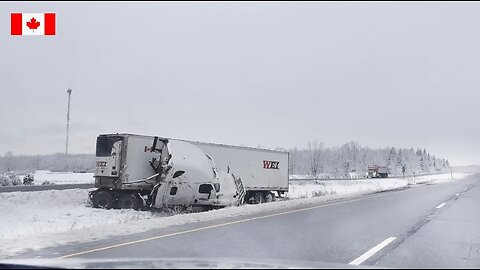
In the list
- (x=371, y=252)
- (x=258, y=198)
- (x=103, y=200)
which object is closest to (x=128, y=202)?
(x=103, y=200)

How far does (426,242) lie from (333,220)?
15.8 feet

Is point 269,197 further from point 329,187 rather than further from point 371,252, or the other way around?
point 329,187

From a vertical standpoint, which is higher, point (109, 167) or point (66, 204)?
point (109, 167)

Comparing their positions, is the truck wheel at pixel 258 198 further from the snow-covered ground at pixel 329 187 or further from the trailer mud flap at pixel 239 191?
the snow-covered ground at pixel 329 187

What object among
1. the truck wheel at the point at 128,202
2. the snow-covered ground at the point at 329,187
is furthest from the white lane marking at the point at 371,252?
the snow-covered ground at the point at 329,187

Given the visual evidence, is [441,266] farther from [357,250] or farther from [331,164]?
[331,164]

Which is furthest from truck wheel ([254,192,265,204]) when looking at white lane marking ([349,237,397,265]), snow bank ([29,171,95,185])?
snow bank ([29,171,95,185])

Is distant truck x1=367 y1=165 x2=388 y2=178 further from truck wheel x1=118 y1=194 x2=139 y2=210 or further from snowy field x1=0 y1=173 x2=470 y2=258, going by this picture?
truck wheel x1=118 y1=194 x2=139 y2=210

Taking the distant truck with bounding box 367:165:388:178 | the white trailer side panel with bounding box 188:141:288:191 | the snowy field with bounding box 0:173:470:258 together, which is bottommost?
the distant truck with bounding box 367:165:388:178

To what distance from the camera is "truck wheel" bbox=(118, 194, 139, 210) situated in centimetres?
2028

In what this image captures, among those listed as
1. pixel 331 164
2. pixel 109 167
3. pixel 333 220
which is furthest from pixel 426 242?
pixel 331 164

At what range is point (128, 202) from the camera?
20359 millimetres

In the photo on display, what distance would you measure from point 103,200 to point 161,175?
3832 mm

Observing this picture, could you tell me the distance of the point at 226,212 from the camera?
16578mm
